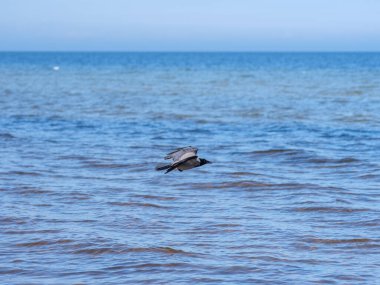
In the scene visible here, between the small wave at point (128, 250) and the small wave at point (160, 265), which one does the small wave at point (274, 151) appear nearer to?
the small wave at point (128, 250)

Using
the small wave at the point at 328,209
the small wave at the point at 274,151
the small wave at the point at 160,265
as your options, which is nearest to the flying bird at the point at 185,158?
the small wave at the point at 160,265

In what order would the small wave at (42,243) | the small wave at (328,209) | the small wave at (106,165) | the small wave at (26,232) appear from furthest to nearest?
the small wave at (106,165), the small wave at (328,209), the small wave at (26,232), the small wave at (42,243)

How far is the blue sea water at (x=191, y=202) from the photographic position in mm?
8203

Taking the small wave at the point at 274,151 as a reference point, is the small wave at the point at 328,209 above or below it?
above

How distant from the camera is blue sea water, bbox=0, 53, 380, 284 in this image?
8203 mm

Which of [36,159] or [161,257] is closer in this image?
[161,257]

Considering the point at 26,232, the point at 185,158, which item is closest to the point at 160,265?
the point at 185,158

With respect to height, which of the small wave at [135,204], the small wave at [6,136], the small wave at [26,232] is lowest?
the small wave at [6,136]

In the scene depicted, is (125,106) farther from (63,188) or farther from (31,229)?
(31,229)

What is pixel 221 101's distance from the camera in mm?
33125

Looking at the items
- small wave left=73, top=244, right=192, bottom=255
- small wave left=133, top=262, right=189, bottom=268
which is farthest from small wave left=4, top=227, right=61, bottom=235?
small wave left=133, top=262, right=189, bottom=268

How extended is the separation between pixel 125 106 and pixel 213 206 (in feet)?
63.4

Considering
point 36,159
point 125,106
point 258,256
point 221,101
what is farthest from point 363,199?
point 221,101

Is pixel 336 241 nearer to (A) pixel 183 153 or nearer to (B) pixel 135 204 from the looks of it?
(A) pixel 183 153
